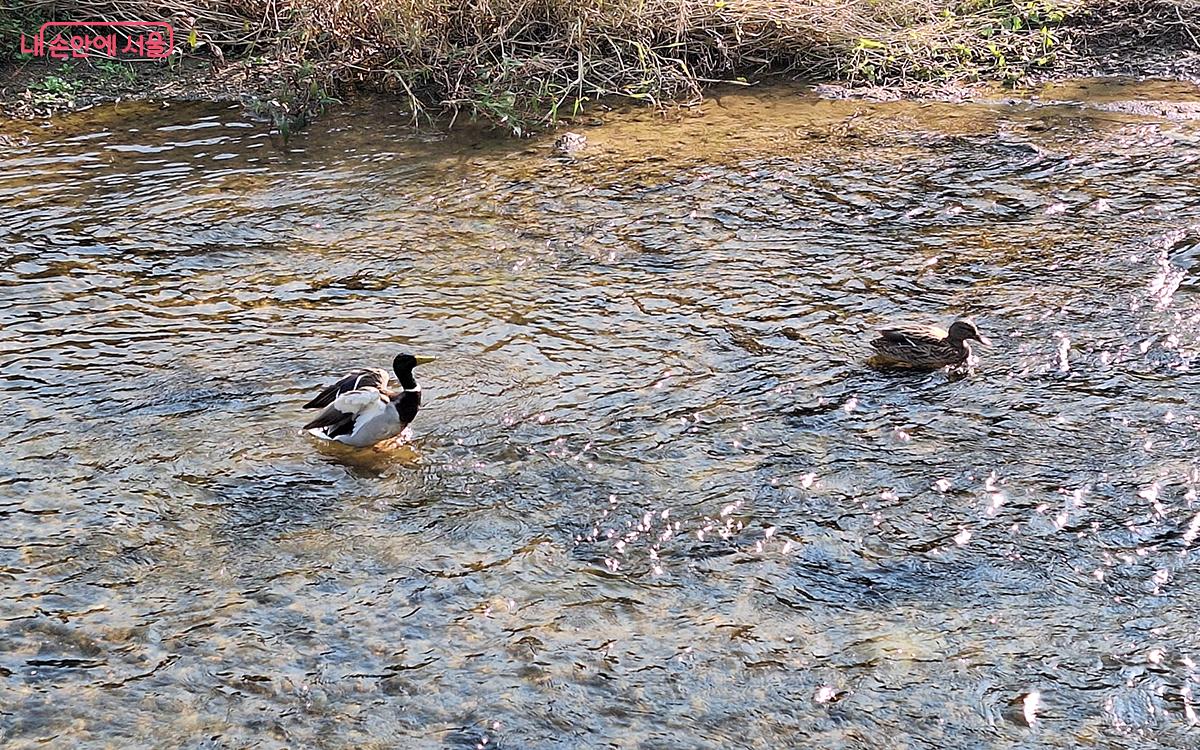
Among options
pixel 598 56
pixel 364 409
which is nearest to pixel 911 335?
pixel 364 409

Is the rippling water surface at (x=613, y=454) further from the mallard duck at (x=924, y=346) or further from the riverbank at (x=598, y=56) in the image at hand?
the riverbank at (x=598, y=56)

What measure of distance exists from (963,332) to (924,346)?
0.34m

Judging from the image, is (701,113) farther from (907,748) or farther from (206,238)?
(907,748)

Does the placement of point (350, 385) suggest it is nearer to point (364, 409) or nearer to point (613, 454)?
point (364, 409)

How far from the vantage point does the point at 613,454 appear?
5.43 metres

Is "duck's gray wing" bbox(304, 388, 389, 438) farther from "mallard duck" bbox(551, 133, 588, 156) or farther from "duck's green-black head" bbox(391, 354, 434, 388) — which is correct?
"mallard duck" bbox(551, 133, 588, 156)

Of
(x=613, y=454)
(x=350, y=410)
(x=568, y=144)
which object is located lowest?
(x=613, y=454)

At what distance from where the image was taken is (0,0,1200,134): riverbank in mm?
10211

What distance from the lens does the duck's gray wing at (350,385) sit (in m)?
5.53

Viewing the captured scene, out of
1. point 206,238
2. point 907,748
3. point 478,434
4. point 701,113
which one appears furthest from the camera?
point 701,113

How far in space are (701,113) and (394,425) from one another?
5.29 m

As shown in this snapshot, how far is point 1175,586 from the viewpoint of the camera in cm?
443

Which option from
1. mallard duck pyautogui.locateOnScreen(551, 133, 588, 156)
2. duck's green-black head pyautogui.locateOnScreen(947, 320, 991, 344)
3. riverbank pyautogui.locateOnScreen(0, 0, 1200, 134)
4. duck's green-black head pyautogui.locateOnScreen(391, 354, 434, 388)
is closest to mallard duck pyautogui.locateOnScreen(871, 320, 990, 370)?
duck's green-black head pyautogui.locateOnScreen(947, 320, 991, 344)

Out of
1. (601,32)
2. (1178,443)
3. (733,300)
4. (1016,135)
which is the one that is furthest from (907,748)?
(601,32)
